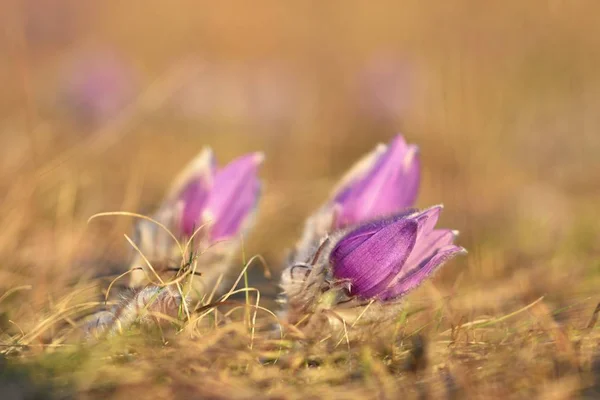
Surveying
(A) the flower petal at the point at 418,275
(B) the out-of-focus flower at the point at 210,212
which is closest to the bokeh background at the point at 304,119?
(B) the out-of-focus flower at the point at 210,212

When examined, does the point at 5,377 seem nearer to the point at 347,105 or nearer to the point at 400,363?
the point at 400,363

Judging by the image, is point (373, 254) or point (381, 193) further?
point (381, 193)

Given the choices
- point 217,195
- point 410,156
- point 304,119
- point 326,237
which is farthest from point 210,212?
point 304,119

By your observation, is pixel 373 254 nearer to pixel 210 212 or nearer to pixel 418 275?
pixel 418 275

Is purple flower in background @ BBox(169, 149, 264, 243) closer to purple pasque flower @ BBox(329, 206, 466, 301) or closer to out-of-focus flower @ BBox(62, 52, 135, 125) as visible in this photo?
purple pasque flower @ BBox(329, 206, 466, 301)

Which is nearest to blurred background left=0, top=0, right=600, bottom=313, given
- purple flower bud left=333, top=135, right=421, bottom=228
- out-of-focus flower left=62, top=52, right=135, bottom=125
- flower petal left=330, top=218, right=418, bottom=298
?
out-of-focus flower left=62, top=52, right=135, bottom=125

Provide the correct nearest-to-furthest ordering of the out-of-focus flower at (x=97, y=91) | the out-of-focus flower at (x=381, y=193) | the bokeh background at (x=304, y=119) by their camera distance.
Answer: the out-of-focus flower at (x=381, y=193)
the bokeh background at (x=304, y=119)
the out-of-focus flower at (x=97, y=91)

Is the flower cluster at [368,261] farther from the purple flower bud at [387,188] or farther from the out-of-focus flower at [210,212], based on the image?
the out-of-focus flower at [210,212]

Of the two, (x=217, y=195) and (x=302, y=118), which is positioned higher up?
(x=217, y=195)

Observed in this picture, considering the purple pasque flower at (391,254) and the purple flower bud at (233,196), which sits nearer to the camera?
the purple pasque flower at (391,254)
